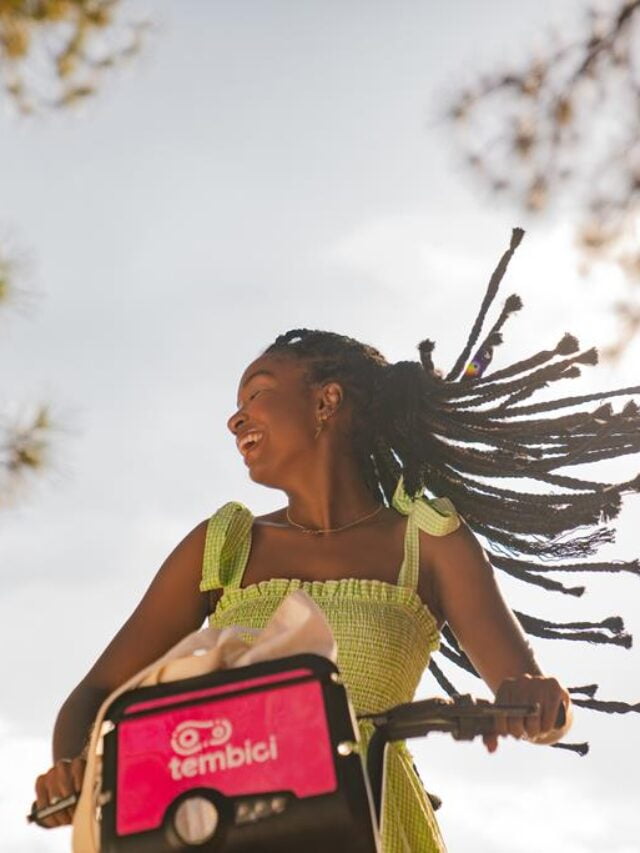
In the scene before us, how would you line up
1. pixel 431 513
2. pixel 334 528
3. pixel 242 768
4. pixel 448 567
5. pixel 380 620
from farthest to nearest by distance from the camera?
pixel 334 528
pixel 431 513
pixel 448 567
pixel 380 620
pixel 242 768

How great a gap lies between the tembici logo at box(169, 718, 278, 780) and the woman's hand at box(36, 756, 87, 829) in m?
0.28

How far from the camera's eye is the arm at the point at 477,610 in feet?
9.16

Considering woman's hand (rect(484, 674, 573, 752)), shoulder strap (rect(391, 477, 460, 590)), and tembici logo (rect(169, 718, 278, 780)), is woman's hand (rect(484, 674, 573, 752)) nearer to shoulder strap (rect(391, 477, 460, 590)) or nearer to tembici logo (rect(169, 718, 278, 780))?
tembici logo (rect(169, 718, 278, 780))

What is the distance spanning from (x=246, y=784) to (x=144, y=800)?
0.51 ft

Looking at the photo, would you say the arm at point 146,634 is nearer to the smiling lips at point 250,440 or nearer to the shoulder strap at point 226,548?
the shoulder strap at point 226,548

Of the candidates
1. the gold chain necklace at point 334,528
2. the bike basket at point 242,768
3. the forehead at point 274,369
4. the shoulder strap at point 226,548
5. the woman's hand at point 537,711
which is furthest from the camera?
the forehead at point 274,369

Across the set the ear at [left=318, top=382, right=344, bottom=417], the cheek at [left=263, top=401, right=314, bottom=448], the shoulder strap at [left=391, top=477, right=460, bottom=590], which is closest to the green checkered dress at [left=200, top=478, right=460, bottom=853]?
the shoulder strap at [left=391, top=477, right=460, bottom=590]

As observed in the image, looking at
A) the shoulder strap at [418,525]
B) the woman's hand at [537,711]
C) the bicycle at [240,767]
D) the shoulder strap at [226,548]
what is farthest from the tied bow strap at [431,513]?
the bicycle at [240,767]

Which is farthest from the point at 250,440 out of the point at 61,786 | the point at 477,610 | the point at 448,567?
the point at 61,786

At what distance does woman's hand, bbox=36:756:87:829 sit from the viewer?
206cm

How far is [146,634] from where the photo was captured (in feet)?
9.98

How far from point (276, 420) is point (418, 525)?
480 millimetres

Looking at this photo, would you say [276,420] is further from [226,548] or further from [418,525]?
Result: [418,525]

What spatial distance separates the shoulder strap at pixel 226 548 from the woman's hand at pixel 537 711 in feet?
3.41
